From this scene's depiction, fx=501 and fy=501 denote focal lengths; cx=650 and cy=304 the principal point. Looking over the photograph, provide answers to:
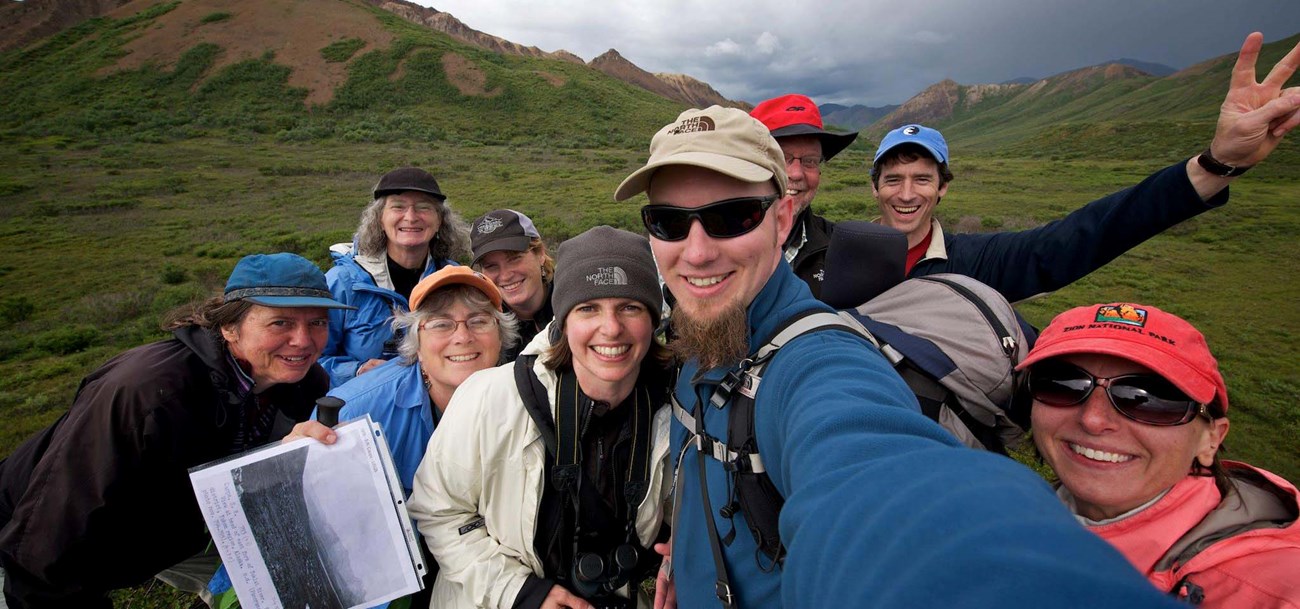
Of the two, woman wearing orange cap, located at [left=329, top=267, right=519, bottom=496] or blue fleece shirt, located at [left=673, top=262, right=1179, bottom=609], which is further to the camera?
woman wearing orange cap, located at [left=329, top=267, right=519, bottom=496]

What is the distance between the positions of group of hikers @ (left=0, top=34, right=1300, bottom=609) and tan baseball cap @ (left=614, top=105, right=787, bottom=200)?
10 millimetres

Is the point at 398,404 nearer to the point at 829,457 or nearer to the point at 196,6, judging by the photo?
the point at 829,457

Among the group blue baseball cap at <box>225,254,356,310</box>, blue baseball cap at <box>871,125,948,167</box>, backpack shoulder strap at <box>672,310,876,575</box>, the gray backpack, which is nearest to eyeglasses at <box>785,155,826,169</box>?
blue baseball cap at <box>871,125,948,167</box>

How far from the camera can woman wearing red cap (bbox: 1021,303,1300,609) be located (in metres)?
1.63

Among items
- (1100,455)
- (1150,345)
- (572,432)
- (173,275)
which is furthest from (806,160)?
(173,275)

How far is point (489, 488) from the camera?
2.39 meters

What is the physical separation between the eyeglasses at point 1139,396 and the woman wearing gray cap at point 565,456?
1.69 meters

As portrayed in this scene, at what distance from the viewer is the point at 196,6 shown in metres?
72.1

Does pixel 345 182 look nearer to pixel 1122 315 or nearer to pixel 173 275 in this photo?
pixel 173 275

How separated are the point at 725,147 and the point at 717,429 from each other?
3.31 ft

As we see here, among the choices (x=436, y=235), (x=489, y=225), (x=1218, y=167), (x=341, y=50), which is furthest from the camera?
(x=341, y=50)

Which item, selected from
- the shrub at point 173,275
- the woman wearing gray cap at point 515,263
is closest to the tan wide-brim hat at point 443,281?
the woman wearing gray cap at point 515,263

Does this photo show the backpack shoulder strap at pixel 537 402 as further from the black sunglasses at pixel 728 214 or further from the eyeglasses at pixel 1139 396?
the eyeglasses at pixel 1139 396

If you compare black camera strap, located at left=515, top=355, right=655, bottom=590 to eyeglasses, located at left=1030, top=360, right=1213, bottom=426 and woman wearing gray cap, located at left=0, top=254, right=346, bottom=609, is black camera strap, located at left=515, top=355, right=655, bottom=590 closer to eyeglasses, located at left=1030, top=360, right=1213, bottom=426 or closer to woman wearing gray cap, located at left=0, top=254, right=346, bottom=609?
woman wearing gray cap, located at left=0, top=254, right=346, bottom=609
